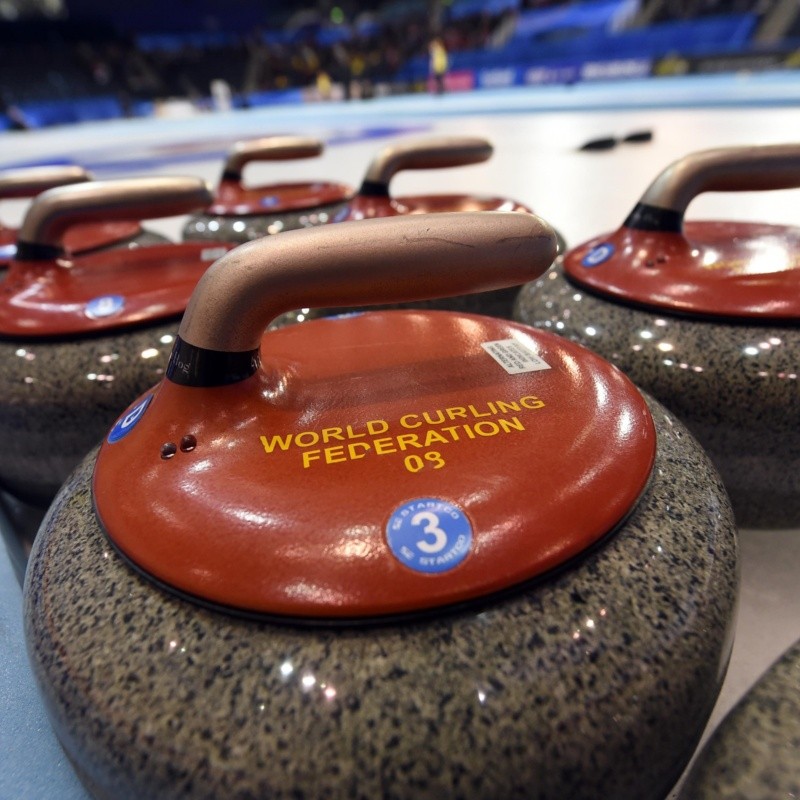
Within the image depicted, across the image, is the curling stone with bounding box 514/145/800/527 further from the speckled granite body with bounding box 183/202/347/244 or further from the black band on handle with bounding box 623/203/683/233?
the speckled granite body with bounding box 183/202/347/244

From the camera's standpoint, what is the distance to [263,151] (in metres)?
1.47

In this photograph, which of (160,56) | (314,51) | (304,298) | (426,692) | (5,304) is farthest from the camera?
(314,51)

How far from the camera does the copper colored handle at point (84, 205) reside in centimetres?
82

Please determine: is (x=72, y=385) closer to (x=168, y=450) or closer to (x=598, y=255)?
(x=168, y=450)

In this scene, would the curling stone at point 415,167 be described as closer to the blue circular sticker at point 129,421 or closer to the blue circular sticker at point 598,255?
the blue circular sticker at point 598,255

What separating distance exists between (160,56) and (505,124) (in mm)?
13066

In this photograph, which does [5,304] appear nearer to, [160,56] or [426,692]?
[426,692]

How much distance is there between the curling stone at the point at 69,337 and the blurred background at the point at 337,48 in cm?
841

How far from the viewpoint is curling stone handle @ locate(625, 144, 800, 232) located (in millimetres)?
751

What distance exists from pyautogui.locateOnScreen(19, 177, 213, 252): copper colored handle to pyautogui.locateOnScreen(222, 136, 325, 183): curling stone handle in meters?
0.63

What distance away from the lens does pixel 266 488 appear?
1.24 ft

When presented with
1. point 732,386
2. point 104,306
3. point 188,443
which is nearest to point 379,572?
point 188,443

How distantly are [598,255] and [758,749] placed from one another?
59 centimetres

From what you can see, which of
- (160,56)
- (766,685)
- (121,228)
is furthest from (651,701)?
(160,56)
